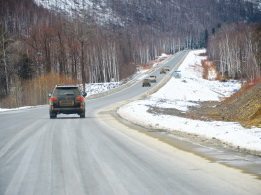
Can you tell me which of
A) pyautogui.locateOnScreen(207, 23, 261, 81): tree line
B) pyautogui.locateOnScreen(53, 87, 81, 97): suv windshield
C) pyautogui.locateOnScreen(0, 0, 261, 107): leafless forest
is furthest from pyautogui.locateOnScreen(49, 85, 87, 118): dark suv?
pyautogui.locateOnScreen(207, 23, 261, 81): tree line

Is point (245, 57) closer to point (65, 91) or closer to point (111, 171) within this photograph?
point (65, 91)

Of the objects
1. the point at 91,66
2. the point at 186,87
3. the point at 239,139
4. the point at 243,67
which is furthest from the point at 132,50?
the point at 239,139

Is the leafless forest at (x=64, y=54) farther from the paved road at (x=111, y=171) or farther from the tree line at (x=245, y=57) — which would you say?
the paved road at (x=111, y=171)

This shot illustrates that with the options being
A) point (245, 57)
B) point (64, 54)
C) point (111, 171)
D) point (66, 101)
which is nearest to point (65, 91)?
point (66, 101)

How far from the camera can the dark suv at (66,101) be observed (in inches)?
935

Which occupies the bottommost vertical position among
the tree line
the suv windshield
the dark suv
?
the dark suv

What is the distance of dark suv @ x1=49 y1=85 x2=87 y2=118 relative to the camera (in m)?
23.8

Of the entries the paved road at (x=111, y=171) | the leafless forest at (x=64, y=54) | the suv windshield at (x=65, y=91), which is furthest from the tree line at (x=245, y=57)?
the paved road at (x=111, y=171)

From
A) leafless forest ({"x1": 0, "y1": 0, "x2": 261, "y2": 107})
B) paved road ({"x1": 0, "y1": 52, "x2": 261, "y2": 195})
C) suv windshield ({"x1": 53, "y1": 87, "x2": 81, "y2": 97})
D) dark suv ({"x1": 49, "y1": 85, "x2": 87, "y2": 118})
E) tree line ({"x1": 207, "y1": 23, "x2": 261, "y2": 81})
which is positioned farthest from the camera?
tree line ({"x1": 207, "y1": 23, "x2": 261, "y2": 81})

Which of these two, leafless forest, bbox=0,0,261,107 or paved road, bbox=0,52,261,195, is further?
leafless forest, bbox=0,0,261,107

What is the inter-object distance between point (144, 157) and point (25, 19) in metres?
160

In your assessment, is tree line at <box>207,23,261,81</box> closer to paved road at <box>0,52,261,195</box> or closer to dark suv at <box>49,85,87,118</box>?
dark suv at <box>49,85,87,118</box>

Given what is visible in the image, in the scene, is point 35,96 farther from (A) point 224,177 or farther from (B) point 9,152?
(A) point 224,177

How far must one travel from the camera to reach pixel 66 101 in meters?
23.8
